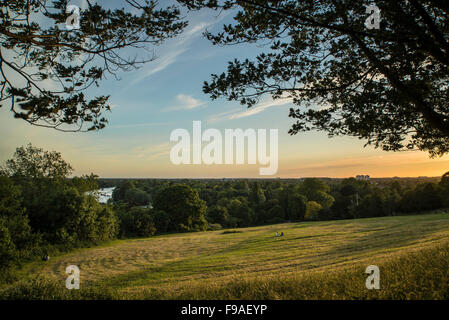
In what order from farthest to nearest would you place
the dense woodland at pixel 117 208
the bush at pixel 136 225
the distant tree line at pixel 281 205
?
the distant tree line at pixel 281 205 < the bush at pixel 136 225 < the dense woodland at pixel 117 208

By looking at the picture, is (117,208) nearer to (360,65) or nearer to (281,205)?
(281,205)

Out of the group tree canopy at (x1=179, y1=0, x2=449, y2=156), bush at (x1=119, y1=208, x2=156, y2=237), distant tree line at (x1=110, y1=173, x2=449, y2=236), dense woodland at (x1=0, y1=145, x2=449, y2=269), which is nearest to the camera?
tree canopy at (x1=179, y1=0, x2=449, y2=156)

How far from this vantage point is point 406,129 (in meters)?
7.14

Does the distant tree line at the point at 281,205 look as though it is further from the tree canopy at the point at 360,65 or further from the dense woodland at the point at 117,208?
the tree canopy at the point at 360,65

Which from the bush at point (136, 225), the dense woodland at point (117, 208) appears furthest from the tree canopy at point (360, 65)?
the bush at point (136, 225)

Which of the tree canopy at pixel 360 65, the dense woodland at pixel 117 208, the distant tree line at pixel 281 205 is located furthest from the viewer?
the distant tree line at pixel 281 205

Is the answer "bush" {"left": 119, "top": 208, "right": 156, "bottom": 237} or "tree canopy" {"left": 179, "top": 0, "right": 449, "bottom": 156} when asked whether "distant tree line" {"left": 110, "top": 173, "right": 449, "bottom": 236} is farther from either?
"tree canopy" {"left": 179, "top": 0, "right": 449, "bottom": 156}

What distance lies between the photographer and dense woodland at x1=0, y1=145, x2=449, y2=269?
25.1 meters

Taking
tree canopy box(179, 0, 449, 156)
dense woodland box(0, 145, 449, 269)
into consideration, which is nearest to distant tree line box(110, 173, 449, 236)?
dense woodland box(0, 145, 449, 269)

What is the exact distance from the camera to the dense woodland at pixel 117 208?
25.1 meters

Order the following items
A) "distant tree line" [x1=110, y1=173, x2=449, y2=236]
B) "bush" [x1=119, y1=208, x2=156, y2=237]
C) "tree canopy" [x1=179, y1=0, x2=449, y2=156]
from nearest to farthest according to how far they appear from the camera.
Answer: "tree canopy" [x1=179, y1=0, x2=449, y2=156], "bush" [x1=119, y1=208, x2=156, y2=237], "distant tree line" [x1=110, y1=173, x2=449, y2=236]
